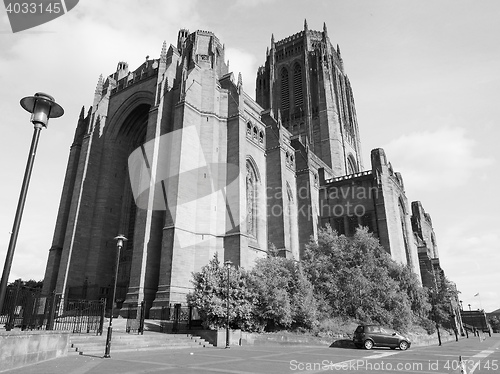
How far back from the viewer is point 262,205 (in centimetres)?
3073

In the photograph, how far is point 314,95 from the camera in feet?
188

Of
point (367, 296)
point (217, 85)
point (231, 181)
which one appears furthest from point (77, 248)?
point (367, 296)

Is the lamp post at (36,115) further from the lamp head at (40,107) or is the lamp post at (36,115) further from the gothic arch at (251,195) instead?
the gothic arch at (251,195)

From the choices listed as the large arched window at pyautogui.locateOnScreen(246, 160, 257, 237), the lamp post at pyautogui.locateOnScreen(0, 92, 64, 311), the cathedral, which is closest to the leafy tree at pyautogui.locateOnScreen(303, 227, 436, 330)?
the cathedral

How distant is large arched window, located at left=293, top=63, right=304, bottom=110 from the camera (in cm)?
5859

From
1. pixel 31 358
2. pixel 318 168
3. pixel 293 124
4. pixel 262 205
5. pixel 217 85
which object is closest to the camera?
pixel 31 358

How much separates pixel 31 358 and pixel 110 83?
29.4 m

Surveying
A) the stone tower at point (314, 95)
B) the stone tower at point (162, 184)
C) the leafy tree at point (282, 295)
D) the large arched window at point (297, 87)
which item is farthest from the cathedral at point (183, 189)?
the large arched window at point (297, 87)

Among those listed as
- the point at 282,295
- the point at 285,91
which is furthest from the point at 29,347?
the point at 285,91

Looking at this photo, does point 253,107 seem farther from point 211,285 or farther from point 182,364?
point 182,364

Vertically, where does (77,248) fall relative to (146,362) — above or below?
above

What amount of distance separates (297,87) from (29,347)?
57.4 metres

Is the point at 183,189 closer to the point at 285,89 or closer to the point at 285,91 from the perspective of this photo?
Answer: the point at 285,91

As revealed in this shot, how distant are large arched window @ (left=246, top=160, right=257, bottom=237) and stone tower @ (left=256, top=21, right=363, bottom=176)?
21.7m
